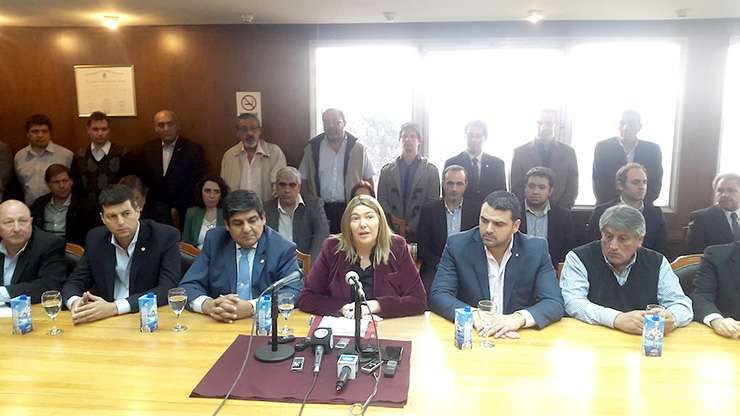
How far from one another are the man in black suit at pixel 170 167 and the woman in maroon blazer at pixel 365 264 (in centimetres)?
286

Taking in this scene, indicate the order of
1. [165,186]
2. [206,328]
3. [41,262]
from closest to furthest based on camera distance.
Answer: [206,328] < [41,262] < [165,186]

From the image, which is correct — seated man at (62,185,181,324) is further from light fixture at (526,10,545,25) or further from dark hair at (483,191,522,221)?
light fixture at (526,10,545,25)

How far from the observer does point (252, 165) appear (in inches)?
203

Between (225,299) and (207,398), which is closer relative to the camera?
(207,398)

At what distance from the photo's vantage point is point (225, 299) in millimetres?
2521

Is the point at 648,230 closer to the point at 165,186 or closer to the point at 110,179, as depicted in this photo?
the point at 165,186

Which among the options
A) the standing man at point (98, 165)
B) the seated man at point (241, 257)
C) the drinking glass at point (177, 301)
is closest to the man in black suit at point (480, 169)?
the seated man at point (241, 257)

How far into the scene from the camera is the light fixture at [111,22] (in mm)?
5078

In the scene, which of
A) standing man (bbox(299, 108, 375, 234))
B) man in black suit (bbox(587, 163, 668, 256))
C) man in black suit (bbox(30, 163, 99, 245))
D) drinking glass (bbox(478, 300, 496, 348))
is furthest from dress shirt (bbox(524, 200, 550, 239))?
man in black suit (bbox(30, 163, 99, 245))

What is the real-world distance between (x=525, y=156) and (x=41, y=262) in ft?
12.3

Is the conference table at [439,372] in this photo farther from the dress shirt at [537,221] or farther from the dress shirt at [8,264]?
the dress shirt at [537,221]

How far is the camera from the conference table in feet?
5.86

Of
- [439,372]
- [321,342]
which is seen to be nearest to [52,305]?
[321,342]

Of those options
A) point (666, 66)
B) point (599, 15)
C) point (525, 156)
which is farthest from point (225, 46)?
point (666, 66)
